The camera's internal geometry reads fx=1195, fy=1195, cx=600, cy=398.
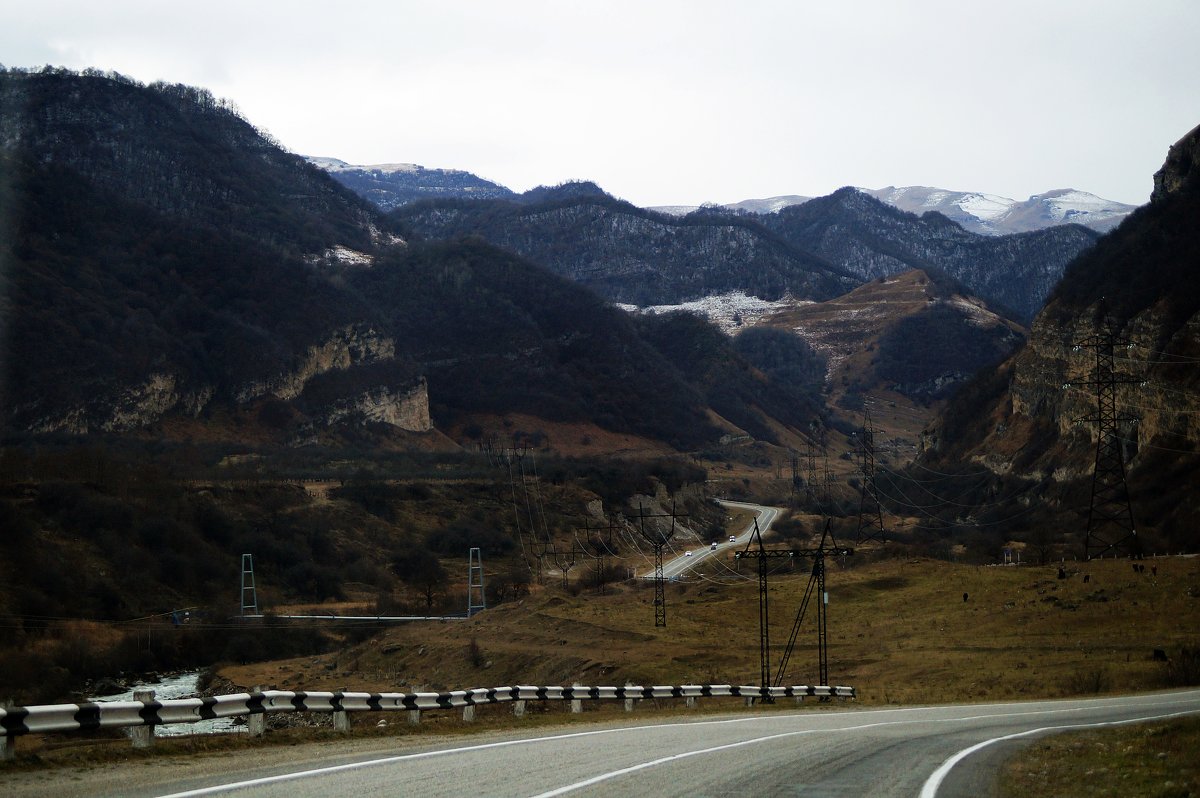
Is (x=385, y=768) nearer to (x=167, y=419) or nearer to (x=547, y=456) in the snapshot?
(x=167, y=419)

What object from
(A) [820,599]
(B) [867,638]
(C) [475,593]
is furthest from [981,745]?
(C) [475,593]

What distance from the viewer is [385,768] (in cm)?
1483

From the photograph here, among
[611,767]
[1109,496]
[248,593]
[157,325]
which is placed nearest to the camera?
[611,767]

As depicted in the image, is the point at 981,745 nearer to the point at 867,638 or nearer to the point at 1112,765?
the point at 1112,765

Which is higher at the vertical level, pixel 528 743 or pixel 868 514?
pixel 868 514

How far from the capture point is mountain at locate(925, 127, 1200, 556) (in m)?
85.6

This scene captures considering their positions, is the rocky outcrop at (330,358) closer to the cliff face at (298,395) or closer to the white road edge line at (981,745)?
the cliff face at (298,395)

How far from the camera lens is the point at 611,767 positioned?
15.2 meters

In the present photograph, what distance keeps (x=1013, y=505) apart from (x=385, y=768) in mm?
101001

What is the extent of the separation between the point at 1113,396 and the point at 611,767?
66.1 meters

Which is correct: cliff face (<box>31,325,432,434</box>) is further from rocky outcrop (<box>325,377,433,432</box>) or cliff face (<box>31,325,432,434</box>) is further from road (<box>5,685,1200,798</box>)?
road (<box>5,685,1200,798</box>)

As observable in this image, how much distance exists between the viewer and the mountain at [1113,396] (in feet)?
281

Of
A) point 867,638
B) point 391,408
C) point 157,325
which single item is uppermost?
point 157,325

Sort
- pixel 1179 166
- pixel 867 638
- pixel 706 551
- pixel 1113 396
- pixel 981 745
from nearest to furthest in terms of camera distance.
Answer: pixel 981 745, pixel 867 638, pixel 1113 396, pixel 706 551, pixel 1179 166
